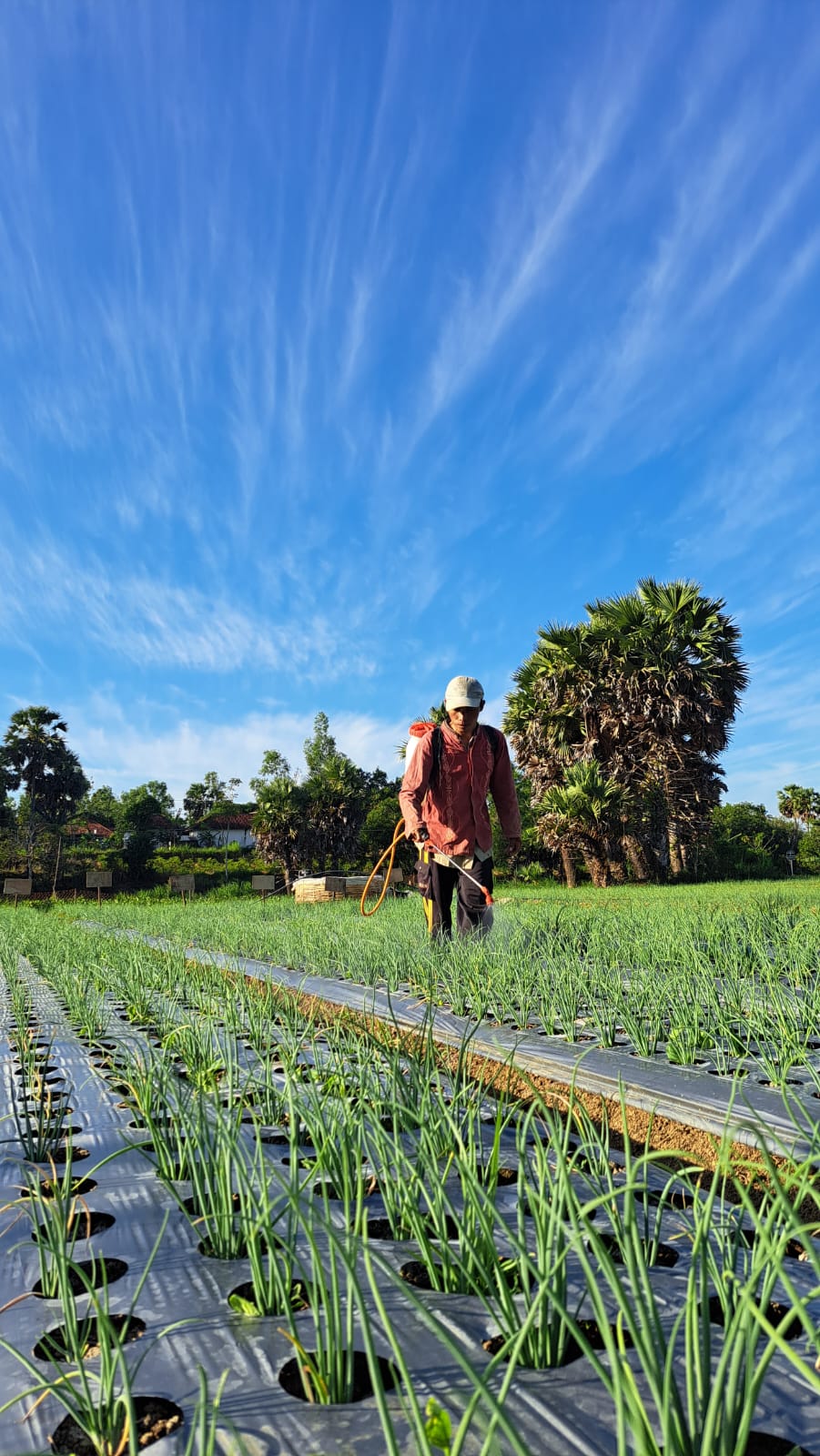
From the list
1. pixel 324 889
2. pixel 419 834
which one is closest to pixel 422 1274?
pixel 419 834

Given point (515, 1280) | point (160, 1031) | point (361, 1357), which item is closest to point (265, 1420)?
point (361, 1357)

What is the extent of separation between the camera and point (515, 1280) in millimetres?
1141

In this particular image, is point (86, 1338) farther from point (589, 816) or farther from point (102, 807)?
point (102, 807)

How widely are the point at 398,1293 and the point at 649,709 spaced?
19.5m

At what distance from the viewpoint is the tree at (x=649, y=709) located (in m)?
19.3

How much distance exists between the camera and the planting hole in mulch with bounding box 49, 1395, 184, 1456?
2.79ft

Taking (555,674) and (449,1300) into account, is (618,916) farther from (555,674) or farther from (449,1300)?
(555,674)

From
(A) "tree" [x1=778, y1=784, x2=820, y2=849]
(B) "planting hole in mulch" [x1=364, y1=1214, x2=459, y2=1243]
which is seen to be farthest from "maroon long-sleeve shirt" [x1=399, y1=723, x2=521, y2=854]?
(A) "tree" [x1=778, y1=784, x2=820, y2=849]

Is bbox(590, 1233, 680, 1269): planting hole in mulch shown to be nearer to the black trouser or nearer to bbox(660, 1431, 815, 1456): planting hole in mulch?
bbox(660, 1431, 815, 1456): planting hole in mulch

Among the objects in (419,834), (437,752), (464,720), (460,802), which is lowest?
(419,834)

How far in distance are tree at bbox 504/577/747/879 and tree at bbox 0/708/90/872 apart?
81.2 ft

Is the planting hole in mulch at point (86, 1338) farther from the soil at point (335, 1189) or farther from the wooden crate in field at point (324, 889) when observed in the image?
the wooden crate in field at point (324, 889)

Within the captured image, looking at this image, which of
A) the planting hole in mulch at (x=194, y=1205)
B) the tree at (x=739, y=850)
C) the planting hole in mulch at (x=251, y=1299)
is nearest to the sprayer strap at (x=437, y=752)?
the planting hole in mulch at (x=194, y=1205)

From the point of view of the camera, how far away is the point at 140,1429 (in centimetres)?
88
